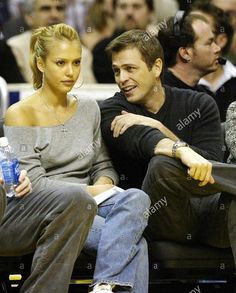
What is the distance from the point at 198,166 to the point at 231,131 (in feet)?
1.77

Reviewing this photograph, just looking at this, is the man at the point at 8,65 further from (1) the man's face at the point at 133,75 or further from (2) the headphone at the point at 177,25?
(1) the man's face at the point at 133,75

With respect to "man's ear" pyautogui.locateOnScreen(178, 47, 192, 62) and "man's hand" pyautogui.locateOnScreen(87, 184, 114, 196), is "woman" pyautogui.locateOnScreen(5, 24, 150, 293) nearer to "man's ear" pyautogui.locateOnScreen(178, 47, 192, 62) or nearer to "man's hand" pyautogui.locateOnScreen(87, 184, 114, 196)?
"man's hand" pyautogui.locateOnScreen(87, 184, 114, 196)

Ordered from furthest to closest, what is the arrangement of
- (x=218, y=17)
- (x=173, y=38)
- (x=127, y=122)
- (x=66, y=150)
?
(x=218, y=17) → (x=173, y=38) → (x=127, y=122) → (x=66, y=150)

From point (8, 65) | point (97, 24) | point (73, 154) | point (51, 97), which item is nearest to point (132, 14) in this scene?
point (97, 24)

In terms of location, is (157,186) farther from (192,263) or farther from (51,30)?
(51,30)

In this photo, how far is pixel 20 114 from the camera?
3.59m

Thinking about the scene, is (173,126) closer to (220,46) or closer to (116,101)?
(116,101)

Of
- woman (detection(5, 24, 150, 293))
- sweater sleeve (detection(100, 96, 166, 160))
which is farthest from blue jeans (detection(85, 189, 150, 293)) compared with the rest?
sweater sleeve (detection(100, 96, 166, 160))

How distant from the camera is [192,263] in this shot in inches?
141

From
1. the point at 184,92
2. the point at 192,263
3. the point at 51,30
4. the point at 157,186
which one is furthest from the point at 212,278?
the point at 51,30

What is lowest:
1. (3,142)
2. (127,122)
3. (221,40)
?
(221,40)

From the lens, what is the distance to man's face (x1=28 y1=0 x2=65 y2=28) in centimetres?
495

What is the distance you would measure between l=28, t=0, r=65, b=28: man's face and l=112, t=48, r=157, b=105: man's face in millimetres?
1109

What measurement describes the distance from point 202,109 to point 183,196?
0.53 metres
